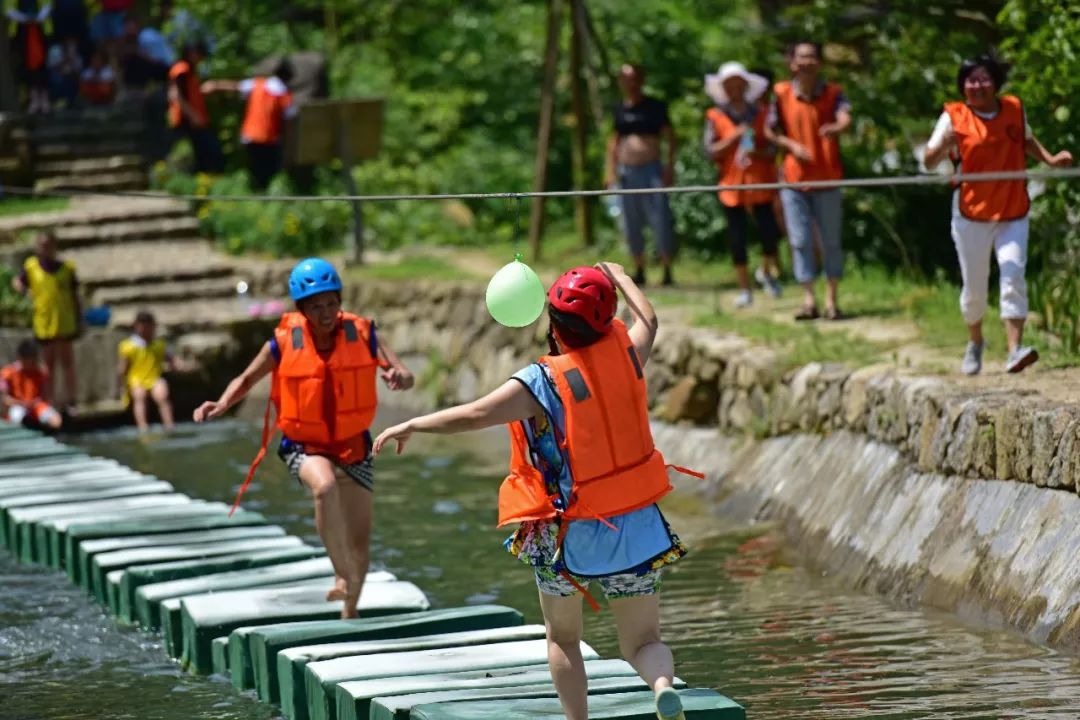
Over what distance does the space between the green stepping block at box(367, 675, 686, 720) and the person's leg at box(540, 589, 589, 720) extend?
21.6 inches

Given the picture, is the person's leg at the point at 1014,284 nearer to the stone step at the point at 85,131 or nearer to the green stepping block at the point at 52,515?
the green stepping block at the point at 52,515

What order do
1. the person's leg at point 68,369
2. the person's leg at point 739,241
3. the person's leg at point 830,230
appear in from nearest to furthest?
1. the person's leg at point 830,230
2. the person's leg at point 739,241
3. the person's leg at point 68,369

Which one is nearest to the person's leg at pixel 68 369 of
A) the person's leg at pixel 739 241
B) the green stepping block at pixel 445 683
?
the person's leg at pixel 739 241

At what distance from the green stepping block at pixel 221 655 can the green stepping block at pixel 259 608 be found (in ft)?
0.18

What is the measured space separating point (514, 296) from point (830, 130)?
717 centimetres

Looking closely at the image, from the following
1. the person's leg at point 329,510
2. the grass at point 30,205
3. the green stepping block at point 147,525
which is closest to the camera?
the person's leg at point 329,510

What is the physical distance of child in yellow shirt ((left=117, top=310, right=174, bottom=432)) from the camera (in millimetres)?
18688

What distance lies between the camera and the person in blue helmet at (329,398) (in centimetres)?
879

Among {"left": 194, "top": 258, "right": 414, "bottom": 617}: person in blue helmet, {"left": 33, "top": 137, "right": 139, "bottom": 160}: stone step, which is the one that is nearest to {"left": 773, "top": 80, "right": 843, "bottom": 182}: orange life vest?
{"left": 194, "top": 258, "right": 414, "bottom": 617}: person in blue helmet

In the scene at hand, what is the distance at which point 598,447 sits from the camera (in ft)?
21.0

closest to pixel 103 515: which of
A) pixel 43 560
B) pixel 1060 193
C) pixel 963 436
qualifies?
pixel 43 560

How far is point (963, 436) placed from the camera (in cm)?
1001

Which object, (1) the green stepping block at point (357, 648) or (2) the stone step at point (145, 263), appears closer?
(1) the green stepping block at point (357, 648)

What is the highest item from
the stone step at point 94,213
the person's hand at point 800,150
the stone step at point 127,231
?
the person's hand at point 800,150
